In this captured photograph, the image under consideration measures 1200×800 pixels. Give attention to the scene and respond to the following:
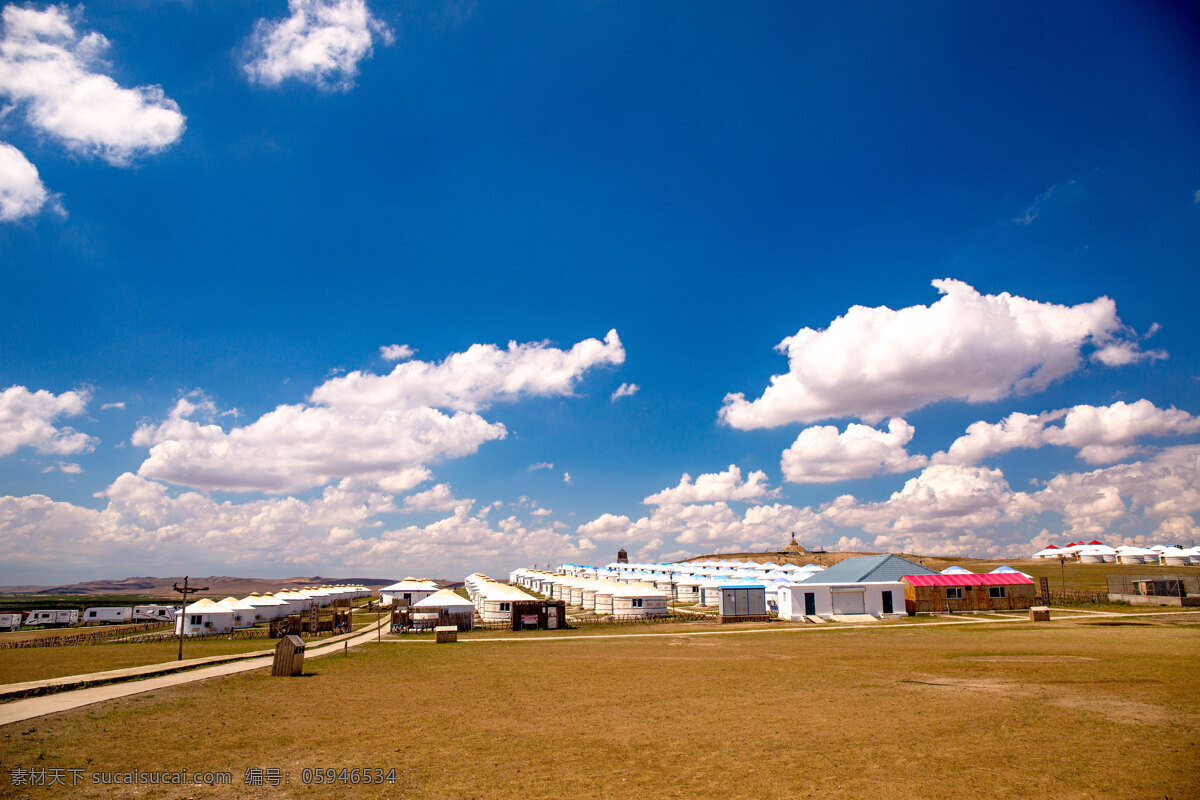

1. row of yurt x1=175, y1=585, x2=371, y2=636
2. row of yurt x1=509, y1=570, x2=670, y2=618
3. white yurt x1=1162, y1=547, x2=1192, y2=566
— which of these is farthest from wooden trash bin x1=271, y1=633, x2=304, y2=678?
white yurt x1=1162, y1=547, x2=1192, y2=566

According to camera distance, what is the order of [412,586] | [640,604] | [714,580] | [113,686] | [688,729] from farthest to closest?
[412,586] < [714,580] < [640,604] < [113,686] < [688,729]

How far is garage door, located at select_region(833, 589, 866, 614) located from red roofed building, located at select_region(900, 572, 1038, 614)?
14.6 feet

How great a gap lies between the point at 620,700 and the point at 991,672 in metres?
14.7

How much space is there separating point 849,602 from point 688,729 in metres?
47.2

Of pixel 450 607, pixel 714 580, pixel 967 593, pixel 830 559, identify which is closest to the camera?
pixel 450 607

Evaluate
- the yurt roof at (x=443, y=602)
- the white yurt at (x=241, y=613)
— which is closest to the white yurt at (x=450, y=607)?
the yurt roof at (x=443, y=602)

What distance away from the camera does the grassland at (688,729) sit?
1215 centimetres

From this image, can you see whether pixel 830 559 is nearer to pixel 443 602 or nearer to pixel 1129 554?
pixel 1129 554

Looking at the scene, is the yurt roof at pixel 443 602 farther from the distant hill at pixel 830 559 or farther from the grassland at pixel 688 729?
the distant hill at pixel 830 559

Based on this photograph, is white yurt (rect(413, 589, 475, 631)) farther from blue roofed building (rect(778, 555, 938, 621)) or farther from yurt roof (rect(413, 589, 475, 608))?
blue roofed building (rect(778, 555, 938, 621))

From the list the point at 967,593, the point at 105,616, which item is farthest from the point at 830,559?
the point at 105,616

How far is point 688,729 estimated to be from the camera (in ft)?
53.7

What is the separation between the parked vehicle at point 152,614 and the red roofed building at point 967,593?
106403 mm

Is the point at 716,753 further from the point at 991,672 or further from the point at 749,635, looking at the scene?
the point at 749,635
